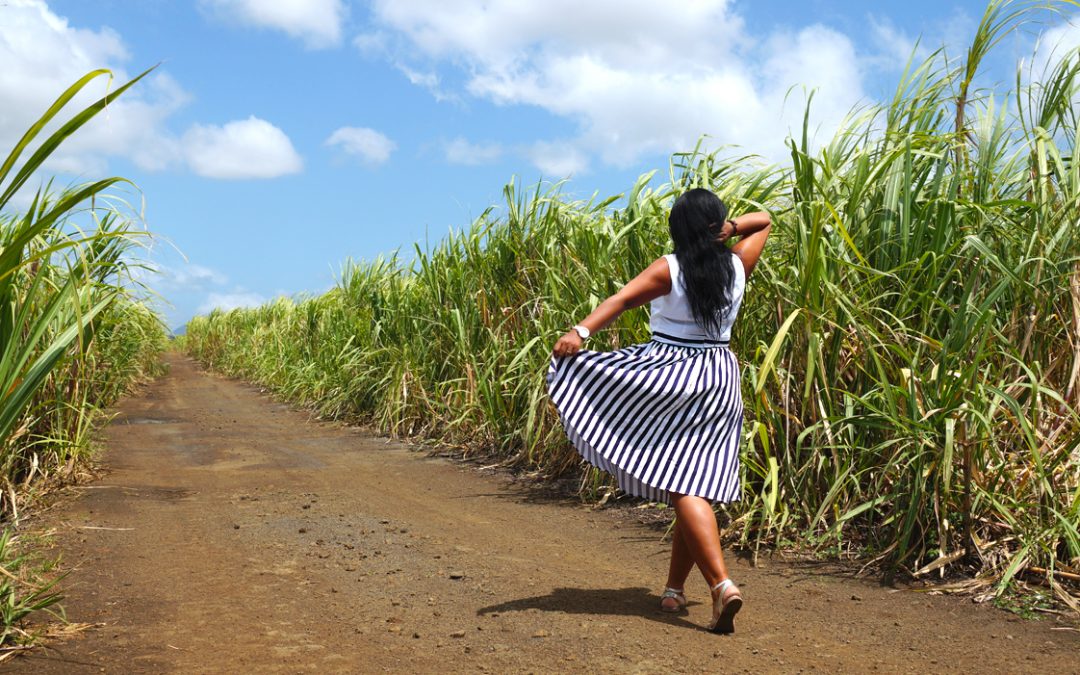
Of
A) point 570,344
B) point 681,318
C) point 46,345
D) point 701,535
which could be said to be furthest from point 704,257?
point 46,345

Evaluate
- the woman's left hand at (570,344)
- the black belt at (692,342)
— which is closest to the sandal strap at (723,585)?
the black belt at (692,342)

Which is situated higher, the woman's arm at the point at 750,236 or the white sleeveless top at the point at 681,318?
the woman's arm at the point at 750,236

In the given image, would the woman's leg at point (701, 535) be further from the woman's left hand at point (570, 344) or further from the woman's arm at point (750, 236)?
the woman's arm at point (750, 236)

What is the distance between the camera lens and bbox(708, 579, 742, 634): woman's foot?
9.69 feet

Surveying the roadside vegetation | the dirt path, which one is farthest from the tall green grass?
the roadside vegetation

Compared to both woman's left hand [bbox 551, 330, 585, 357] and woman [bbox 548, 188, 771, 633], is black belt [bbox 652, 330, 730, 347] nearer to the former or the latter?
woman [bbox 548, 188, 771, 633]

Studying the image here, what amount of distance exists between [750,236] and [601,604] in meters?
1.41

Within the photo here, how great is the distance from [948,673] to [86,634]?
2615 mm

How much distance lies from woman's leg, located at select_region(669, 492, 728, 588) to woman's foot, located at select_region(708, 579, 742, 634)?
3 centimetres

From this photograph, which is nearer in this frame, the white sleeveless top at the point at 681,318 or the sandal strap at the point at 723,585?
the sandal strap at the point at 723,585

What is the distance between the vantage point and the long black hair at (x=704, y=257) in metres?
3.05

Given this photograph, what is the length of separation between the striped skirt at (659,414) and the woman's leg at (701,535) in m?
0.04

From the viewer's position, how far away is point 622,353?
3.24 metres

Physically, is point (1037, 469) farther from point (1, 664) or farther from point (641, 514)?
point (1, 664)
